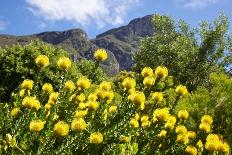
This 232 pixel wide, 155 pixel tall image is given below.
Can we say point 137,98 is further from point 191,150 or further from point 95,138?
point 191,150

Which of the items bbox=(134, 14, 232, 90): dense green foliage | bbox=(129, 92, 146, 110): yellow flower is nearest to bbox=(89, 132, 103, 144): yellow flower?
bbox=(129, 92, 146, 110): yellow flower

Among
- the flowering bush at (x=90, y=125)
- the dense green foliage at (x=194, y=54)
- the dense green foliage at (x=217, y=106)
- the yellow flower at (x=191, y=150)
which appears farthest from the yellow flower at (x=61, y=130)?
the dense green foliage at (x=194, y=54)

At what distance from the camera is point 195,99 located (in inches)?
512

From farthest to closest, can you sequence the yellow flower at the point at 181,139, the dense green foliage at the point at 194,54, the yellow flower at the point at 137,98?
the dense green foliage at the point at 194,54 < the yellow flower at the point at 181,139 < the yellow flower at the point at 137,98

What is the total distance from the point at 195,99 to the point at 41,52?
30.8ft

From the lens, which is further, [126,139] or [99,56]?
[126,139]

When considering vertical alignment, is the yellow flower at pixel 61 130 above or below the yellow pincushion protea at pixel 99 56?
below

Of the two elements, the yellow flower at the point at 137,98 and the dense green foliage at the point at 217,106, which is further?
the dense green foliage at the point at 217,106

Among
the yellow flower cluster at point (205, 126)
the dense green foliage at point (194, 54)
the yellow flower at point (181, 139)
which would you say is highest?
the dense green foliage at point (194, 54)

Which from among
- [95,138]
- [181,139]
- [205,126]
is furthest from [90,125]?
[205,126]

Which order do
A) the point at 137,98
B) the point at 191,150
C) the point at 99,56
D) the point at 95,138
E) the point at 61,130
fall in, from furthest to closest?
the point at 191,150 → the point at 99,56 → the point at 137,98 → the point at 95,138 → the point at 61,130

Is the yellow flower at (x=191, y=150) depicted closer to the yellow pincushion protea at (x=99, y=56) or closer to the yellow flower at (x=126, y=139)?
the yellow flower at (x=126, y=139)

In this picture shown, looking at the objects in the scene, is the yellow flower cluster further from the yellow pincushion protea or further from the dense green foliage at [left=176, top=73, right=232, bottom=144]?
the dense green foliage at [left=176, top=73, right=232, bottom=144]

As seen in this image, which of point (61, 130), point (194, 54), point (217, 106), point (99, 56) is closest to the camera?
point (61, 130)
